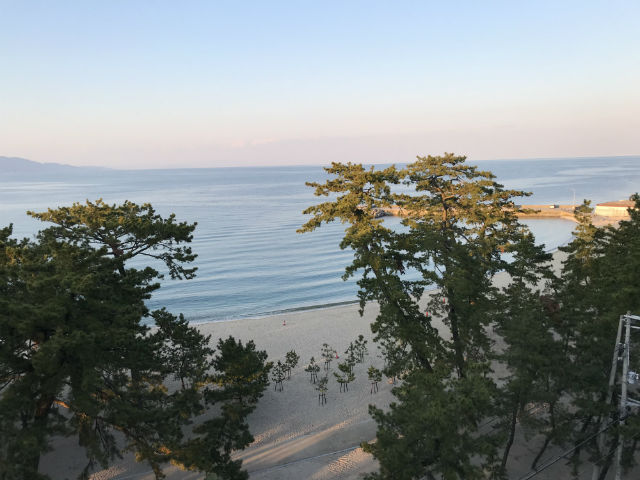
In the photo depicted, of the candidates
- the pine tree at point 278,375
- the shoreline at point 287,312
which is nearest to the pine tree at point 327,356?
the pine tree at point 278,375

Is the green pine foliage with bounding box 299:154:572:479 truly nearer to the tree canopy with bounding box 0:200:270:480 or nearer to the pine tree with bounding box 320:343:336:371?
the tree canopy with bounding box 0:200:270:480

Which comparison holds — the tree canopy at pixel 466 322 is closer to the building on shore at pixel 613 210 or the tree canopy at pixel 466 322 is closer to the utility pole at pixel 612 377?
the utility pole at pixel 612 377

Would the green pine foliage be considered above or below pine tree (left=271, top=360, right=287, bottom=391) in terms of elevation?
above

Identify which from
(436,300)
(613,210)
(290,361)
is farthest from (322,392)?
(613,210)

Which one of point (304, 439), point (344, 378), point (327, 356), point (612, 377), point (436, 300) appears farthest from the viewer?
point (327, 356)

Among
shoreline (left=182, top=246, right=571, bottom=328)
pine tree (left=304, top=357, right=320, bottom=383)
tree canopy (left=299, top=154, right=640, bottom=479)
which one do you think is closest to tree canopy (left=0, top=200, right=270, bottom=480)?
tree canopy (left=299, top=154, right=640, bottom=479)

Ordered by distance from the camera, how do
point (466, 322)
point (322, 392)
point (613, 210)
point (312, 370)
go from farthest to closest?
point (613, 210), point (312, 370), point (322, 392), point (466, 322)

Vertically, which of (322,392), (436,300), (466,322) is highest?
(436,300)

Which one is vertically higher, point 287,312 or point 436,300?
point 436,300

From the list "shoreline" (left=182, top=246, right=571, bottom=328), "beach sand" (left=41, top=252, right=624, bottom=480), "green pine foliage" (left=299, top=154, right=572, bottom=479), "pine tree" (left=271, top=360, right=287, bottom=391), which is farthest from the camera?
"shoreline" (left=182, top=246, right=571, bottom=328)

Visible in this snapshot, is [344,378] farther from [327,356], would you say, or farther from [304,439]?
[304,439]

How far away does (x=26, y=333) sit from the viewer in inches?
434

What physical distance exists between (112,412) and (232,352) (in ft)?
20.7

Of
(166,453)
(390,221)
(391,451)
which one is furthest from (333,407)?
(390,221)
